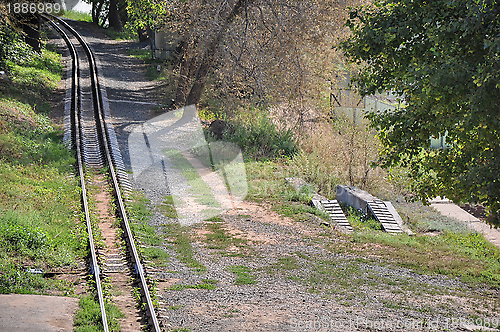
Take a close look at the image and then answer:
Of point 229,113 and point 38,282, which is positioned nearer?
point 38,282

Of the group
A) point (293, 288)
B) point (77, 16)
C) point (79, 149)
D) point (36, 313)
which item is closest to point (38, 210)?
point (36, 313)

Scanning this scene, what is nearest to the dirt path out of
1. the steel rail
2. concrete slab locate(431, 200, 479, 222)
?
the steel rail

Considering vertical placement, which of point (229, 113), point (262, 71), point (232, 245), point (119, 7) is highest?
point (119, 7)

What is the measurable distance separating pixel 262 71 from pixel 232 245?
991cm

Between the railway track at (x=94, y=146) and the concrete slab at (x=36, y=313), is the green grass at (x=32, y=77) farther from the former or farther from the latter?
the concrete slab at (x=36, y=313)

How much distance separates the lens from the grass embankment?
25.6 feet

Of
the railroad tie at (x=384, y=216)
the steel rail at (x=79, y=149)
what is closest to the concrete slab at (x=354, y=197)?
the railroad tie at (x=384, y=216)

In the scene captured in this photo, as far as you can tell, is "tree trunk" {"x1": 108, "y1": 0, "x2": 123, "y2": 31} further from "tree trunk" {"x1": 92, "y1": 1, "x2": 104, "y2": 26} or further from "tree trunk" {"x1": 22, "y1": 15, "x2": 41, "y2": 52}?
"tree trunk" {"x1": 22, "y1": 15, "x2": 41, "y2": 52}

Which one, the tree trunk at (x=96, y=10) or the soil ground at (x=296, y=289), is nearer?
the soil ground at (x=296, y=289)

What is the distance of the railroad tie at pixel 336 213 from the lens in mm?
13391

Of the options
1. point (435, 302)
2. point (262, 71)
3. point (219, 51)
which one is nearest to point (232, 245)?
point (435, 302)

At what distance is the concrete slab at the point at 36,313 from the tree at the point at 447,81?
545 cm

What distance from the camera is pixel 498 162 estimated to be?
634 centimetres

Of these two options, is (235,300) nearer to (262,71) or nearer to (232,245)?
(232,245)
